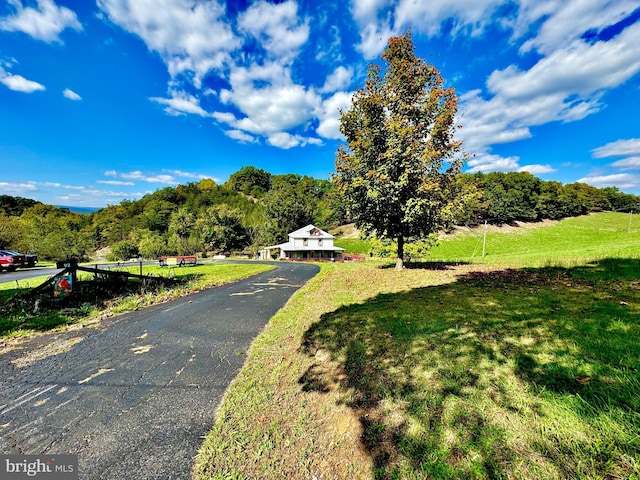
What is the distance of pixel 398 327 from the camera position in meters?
4.98

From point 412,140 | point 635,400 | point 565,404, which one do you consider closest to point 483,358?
point 565,404

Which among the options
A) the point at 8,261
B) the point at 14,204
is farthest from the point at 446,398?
the point at 14,204

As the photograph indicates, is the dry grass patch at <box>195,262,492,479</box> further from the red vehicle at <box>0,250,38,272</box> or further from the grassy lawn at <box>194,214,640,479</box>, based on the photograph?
the red vehicle at <box>0,250,38,272</box>

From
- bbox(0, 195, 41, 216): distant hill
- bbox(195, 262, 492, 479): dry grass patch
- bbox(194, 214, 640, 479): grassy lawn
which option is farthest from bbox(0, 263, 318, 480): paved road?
bbox(0, 195, 41, 216): distant hill

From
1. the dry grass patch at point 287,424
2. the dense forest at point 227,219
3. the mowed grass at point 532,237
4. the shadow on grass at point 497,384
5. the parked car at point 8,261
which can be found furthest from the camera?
the dense forest at point 227,219

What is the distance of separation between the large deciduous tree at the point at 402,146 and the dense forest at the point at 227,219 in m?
25.2

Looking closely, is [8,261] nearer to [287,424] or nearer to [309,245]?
[287,424]

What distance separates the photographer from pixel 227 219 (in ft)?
190

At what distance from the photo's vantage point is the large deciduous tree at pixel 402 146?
38.2 ft

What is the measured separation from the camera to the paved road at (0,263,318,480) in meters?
2.65

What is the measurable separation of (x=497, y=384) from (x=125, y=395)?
4.97 metres

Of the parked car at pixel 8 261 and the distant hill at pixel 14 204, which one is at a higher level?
the distant hill at pixel 14 204

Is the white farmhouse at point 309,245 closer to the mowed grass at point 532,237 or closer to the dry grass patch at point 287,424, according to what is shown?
the mowed grass at point 532,237

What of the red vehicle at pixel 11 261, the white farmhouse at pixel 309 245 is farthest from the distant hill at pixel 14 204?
the white farmhouse at pixel 309 245
